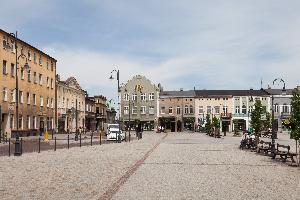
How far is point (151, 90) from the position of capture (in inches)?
4023

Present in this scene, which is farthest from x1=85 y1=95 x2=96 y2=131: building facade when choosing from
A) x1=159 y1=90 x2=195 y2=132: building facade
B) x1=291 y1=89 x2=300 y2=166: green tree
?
x1=291 y1=89 x2=300 y2=166: green tree

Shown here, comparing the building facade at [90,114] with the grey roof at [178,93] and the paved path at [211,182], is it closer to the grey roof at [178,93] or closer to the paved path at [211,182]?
the grey roof at [178,93]

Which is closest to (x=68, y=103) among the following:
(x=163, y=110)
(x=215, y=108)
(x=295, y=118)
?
(x=163, y=110)

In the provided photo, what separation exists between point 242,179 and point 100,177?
180 inches

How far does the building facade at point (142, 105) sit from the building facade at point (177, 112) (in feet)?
5.35

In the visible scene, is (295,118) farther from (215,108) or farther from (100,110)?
(100,110)

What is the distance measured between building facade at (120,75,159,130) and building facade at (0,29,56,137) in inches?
1307

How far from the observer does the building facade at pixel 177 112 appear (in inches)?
3994

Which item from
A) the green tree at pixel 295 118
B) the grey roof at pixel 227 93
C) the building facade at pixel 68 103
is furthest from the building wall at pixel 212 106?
the green tree at pixel 295 118

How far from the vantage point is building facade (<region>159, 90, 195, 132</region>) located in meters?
101

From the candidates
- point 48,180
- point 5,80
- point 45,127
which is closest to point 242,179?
point 48,180

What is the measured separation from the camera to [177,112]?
102 meters

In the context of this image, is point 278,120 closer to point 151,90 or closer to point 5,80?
point 151,90

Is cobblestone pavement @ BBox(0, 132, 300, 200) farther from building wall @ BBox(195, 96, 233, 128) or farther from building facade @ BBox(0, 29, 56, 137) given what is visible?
building wall @ BBox(195, 96, 233, 128)
